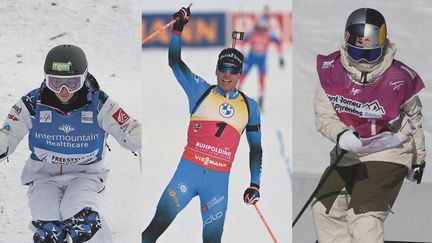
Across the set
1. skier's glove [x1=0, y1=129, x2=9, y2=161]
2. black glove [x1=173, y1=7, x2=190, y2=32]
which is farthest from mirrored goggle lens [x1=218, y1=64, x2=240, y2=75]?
skier's glove [x1=0, y1=129, x2=9, y2=161]

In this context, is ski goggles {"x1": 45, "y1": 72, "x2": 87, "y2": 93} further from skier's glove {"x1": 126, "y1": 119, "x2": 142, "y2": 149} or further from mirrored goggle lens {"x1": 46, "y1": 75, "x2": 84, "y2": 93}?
skier's glove {"x1": 126, "y1": 119, "x2": 142, "y2": 149}

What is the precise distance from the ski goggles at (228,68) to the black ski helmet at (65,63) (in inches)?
29.7

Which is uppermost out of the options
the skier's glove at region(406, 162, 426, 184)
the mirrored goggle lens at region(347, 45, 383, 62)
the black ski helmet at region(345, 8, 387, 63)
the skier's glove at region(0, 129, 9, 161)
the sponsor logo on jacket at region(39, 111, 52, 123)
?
the black ski helmet at region(345, 8, 387, 63)

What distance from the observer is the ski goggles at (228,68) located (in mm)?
6156

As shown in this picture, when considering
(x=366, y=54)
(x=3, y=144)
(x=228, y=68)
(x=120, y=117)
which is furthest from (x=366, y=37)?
(x=3, y=144)

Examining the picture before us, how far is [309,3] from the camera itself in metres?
6.36

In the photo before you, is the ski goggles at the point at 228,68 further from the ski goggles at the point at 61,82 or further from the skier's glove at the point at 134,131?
the ski goggles at the point at 61,82

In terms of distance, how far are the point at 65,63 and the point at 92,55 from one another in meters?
0.93

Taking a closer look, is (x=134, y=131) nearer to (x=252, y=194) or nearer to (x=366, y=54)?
(x=252, y=194)

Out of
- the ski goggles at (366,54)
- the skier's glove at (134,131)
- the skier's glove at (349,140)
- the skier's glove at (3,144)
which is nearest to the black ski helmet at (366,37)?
the ski goggles at (366,54)

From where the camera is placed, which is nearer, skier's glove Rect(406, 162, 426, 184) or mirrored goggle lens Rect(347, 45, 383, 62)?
mirrored goggle lens Rect(347, 45, 383, 62)

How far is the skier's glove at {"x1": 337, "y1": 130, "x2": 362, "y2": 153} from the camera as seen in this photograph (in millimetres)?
5723

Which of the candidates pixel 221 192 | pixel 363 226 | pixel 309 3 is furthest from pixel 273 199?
pixel 309 3

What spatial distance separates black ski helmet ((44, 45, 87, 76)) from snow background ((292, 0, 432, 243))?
4.03 ft
